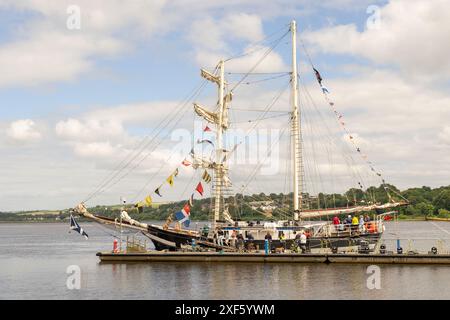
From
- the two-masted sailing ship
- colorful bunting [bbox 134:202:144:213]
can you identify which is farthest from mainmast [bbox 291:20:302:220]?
colorful bunting [bbox 134:202:144:213]

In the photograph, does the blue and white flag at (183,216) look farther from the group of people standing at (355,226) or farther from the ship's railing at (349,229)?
the group of people standing at (355,226)

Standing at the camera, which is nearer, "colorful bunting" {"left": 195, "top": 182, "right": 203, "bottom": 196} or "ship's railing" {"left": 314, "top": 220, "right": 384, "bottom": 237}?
"ship's railing" {"left": 314, "top": 220, "right": 384, "bottom": 237}

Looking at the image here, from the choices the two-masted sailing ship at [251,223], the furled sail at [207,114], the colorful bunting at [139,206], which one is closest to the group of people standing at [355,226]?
the two-masted sailing ship at [251,223]

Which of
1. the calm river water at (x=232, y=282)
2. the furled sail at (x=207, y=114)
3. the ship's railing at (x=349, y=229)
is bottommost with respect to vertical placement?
the calm river water at (x=232, y=282)

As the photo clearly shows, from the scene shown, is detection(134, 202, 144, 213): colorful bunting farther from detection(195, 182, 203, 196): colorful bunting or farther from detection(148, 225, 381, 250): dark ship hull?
detection(148, 225, 381, 250): dark ship hull

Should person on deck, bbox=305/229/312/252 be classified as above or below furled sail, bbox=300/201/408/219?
below

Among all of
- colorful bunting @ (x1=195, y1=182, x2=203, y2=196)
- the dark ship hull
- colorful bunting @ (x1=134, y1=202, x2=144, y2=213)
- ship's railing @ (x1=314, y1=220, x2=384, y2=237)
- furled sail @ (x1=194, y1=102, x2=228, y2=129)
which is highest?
furled sail @ (x1=194, y1=102, x2=228, y2=129)

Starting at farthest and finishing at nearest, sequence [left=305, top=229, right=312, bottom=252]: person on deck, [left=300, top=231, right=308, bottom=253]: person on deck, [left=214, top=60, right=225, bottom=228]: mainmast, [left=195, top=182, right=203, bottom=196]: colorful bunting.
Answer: [left=214, top=60, right=225, bottom=228]: mainmast, [left=195, top=182, right=203, bottom=196]: colorful bunting, [left=305, top=229, right=312, bottom=252]: person on deck, [left=300, top=231, right=308, bottom=253]: person on deck

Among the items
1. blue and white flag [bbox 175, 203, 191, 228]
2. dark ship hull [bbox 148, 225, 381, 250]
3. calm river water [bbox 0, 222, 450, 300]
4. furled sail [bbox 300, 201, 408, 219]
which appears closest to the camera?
calm river water [bbox 0, 222, 450, 300]

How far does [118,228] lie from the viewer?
194 ft

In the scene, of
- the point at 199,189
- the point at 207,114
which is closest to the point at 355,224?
the point at 199,189

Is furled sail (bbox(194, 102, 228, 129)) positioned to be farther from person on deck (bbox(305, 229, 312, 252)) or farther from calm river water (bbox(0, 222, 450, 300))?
calm river water (bbox(0, 222, 450, 300))

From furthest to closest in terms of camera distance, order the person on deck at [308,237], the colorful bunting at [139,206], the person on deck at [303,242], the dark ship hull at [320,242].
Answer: the colorful bunting at [139,206]
the dark ship hull at [320,242]
the person on deck at [308,237]
the person on deck at [303,242]
